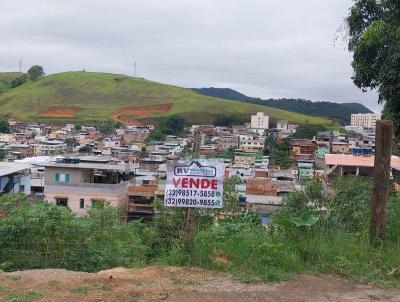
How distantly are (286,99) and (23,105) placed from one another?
74265mm

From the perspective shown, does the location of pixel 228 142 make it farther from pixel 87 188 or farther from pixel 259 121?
pixel 87 188

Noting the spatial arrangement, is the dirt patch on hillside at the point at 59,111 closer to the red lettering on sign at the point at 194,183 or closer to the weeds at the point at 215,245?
the weeds at the point at 215,245

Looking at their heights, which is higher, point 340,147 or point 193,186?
point 193,186

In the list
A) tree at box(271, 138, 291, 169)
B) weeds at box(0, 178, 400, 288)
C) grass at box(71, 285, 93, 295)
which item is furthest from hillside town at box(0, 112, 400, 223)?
grass at box(71, 285, 93, 295)

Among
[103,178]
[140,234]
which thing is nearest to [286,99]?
[103,178]

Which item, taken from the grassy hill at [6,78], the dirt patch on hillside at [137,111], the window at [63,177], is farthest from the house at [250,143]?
the grassy hill at [6,78]

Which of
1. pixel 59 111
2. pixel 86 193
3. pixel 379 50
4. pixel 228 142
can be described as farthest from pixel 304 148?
pixel 59 111

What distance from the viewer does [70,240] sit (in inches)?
229

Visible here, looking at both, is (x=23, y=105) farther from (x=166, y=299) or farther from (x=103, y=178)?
(x=166, y=299)

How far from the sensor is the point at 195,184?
5211mm

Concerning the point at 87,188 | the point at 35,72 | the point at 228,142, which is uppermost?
Answer: the point at 35,72

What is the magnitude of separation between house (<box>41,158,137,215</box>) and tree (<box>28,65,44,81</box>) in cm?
11837

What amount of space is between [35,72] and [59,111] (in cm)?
3194

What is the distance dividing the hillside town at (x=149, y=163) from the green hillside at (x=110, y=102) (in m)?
8.51
